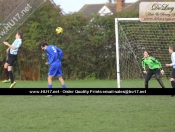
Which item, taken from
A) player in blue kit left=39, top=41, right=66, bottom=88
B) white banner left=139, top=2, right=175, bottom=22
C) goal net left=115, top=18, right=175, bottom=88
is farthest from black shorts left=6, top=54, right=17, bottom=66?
white banner left=139, top=2, right=175, bottom=22

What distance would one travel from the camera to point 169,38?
69.5 ft

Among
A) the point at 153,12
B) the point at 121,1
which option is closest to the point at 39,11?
the point at 153,12

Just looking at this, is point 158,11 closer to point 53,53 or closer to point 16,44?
point 16,44

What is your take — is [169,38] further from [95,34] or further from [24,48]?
[24,48]
